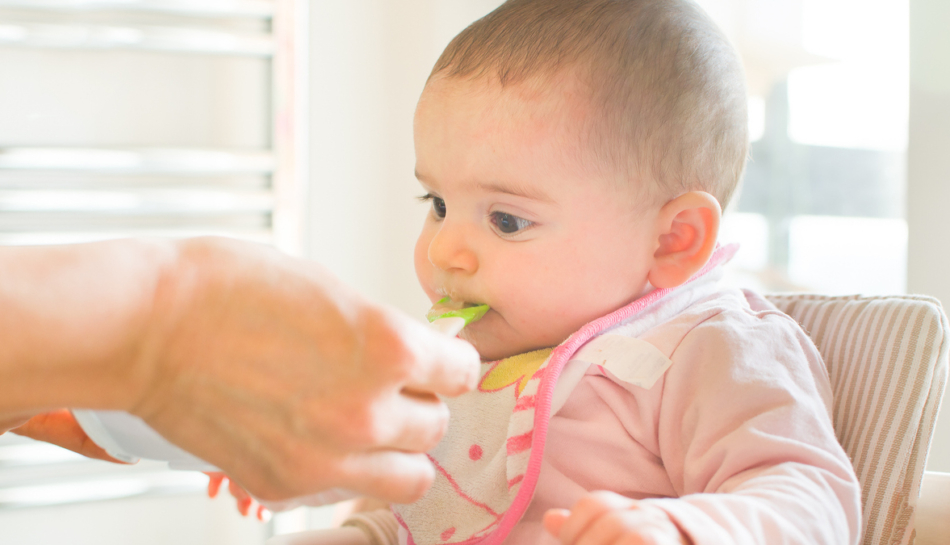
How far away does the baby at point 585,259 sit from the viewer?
699 mm

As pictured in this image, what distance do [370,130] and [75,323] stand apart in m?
1.70

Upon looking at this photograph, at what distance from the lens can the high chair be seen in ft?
2.25

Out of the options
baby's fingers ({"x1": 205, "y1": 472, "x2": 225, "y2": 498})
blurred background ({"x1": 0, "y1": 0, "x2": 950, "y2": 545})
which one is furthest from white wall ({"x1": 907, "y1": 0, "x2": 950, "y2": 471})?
baby's fingers ({"x1": 205, "y1": 472, "x2": 225, "y2": 498})

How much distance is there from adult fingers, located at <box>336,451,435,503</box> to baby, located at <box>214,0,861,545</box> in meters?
0.26

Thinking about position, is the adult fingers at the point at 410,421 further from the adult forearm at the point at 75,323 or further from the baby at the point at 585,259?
the baby at the point at 585,259

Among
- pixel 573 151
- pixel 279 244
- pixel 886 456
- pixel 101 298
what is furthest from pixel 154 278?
pixel 279 244

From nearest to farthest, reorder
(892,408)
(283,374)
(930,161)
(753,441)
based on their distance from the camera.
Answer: (283,374) → (753,441) → (892,408) → (930,161)

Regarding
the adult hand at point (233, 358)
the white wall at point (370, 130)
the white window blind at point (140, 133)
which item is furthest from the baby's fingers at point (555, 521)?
the white wall at point (370, 130)

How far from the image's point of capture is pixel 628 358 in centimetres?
71

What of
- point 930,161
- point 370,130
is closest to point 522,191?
point 930,161

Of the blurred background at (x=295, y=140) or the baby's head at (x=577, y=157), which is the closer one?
the baby's head at (x=577, y=157)

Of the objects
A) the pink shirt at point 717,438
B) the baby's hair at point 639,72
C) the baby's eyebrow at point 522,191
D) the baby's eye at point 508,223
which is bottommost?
the pink shirt at point 717,438

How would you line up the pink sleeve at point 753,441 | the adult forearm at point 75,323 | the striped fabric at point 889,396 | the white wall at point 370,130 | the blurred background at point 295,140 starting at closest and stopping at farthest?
the adult forearm at point 75,323
the pink sleeve at point 753,441
the striped fabric at point 889,396
the blurred background at point 295,140
the white wall at point 370,130

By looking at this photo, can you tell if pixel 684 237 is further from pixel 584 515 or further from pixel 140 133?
pixel 140 133
